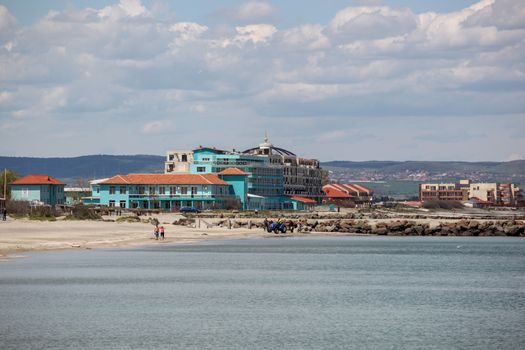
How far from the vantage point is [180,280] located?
173 ft

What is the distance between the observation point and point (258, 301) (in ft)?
145

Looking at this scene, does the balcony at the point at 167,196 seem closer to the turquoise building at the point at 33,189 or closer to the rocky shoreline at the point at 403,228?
the turquoise building at the point at 33,189

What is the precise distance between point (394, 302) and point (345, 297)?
2610 millimetres

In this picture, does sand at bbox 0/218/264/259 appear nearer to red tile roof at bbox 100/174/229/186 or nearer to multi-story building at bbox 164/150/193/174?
red tile roof at bbox 100/174/229/186

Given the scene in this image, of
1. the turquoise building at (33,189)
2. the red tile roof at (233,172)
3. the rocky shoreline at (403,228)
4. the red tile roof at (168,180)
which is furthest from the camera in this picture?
the red tile roof at (233,172)

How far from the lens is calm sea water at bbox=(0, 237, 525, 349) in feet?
112

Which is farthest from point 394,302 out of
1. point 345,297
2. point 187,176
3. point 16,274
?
point 187,176

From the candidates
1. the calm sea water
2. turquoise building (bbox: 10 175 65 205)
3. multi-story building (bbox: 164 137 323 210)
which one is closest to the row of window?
multi-story building (bbox: 164 137 323 210)

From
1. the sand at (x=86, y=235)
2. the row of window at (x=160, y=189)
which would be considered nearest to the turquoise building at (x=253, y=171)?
the row of window at (x=160, y=189)

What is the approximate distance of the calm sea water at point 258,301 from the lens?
112 feet

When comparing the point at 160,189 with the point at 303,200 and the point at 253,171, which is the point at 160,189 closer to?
the point at 253,171

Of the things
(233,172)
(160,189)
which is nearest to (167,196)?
(160,189)

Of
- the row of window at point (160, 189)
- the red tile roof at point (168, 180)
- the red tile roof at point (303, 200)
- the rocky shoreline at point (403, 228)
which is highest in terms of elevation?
the red tile roof at point (168, 180)

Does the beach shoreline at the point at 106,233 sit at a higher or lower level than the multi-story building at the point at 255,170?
lower
